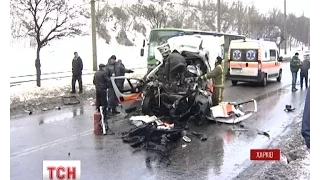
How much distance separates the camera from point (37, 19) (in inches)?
513

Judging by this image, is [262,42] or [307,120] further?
[262,42]

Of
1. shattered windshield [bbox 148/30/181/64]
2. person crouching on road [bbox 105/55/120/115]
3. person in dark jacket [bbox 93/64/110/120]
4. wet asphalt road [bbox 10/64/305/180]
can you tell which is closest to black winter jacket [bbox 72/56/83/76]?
wet asphalt road [bbox 10/64/305/180]

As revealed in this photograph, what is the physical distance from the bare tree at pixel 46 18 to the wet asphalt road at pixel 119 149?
397 cm

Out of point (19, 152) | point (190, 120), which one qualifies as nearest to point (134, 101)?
point (190, 120)

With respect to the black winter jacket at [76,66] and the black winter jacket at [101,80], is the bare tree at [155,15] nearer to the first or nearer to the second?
the black winter jacket at [76,66]

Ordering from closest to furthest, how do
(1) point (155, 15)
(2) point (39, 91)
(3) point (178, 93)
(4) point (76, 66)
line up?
(3) point (178, 93)
(2) point (39, 91)
(4) point (76, 66)
(1) point (155, 15)

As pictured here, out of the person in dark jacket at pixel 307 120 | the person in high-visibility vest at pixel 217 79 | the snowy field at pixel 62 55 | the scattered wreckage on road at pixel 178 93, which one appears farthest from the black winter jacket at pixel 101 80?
the snowy field at pixel 62 55

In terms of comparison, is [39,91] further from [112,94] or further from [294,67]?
[294,67]

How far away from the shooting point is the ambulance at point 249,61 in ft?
50.8

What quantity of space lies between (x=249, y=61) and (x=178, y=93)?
24.8ft

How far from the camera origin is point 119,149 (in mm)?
6395

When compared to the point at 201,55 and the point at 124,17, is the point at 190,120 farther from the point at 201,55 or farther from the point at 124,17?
the point at 124,17

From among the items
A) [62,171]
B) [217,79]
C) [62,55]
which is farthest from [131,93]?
[62,55]

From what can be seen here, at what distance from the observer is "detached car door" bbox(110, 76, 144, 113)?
29.9ft
